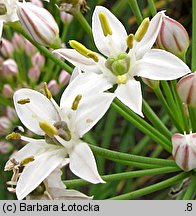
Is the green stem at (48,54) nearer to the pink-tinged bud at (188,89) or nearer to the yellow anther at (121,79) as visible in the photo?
the yellow anther at (121,79)

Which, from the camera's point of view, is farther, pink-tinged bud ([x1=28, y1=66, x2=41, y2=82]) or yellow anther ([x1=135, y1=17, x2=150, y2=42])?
pink-tinged bud ([x1=28, y1=66, x2=41, y2=82])

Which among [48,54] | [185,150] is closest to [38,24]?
[48,54]

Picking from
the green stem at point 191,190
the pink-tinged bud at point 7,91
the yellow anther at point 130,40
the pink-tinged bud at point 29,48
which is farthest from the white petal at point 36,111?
the pink-tinged bud at point 29,48

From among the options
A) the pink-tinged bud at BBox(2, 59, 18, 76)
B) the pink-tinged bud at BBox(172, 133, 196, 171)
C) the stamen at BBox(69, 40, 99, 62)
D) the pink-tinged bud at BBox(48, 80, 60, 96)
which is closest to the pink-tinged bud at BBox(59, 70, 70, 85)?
the pink-tinged bud at BBox(48, 80, 60, 96)

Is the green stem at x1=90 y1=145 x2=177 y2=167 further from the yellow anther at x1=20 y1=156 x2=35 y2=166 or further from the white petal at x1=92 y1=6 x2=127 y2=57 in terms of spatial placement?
the white petal at x1=92 y1=6 x2=127 y2=57
